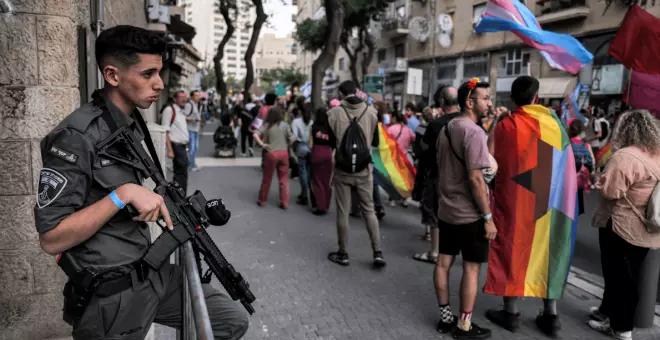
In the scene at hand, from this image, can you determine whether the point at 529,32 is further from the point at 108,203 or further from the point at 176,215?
the point at 108,203

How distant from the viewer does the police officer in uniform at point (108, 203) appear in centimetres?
184

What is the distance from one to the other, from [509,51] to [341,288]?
2394 cm

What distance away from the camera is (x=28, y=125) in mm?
3201

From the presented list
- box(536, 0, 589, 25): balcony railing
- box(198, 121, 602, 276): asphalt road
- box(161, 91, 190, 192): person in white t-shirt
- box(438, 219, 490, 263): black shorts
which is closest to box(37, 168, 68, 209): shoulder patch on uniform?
box(438, 219, 490, 263): black shorts

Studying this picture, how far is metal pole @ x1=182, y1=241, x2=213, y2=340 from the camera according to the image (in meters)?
1.62

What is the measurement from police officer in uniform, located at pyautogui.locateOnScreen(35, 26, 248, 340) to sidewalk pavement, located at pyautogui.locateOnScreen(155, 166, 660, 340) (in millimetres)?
2043

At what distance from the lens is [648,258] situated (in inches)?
159

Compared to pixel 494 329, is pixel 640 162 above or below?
above

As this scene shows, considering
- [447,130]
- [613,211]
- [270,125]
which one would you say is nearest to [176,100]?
[270,125]

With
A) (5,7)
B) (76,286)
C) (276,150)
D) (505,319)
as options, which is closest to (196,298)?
(76,286)

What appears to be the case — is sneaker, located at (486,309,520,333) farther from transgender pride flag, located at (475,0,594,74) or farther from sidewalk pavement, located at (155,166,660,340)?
transgender pride flag, located at (475,0,594,74)

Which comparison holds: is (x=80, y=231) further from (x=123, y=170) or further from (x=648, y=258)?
(x=648, y=258)

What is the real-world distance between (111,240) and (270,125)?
6736 millimetres

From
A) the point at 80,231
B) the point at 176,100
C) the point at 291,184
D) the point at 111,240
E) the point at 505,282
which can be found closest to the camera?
the point at 80,231
